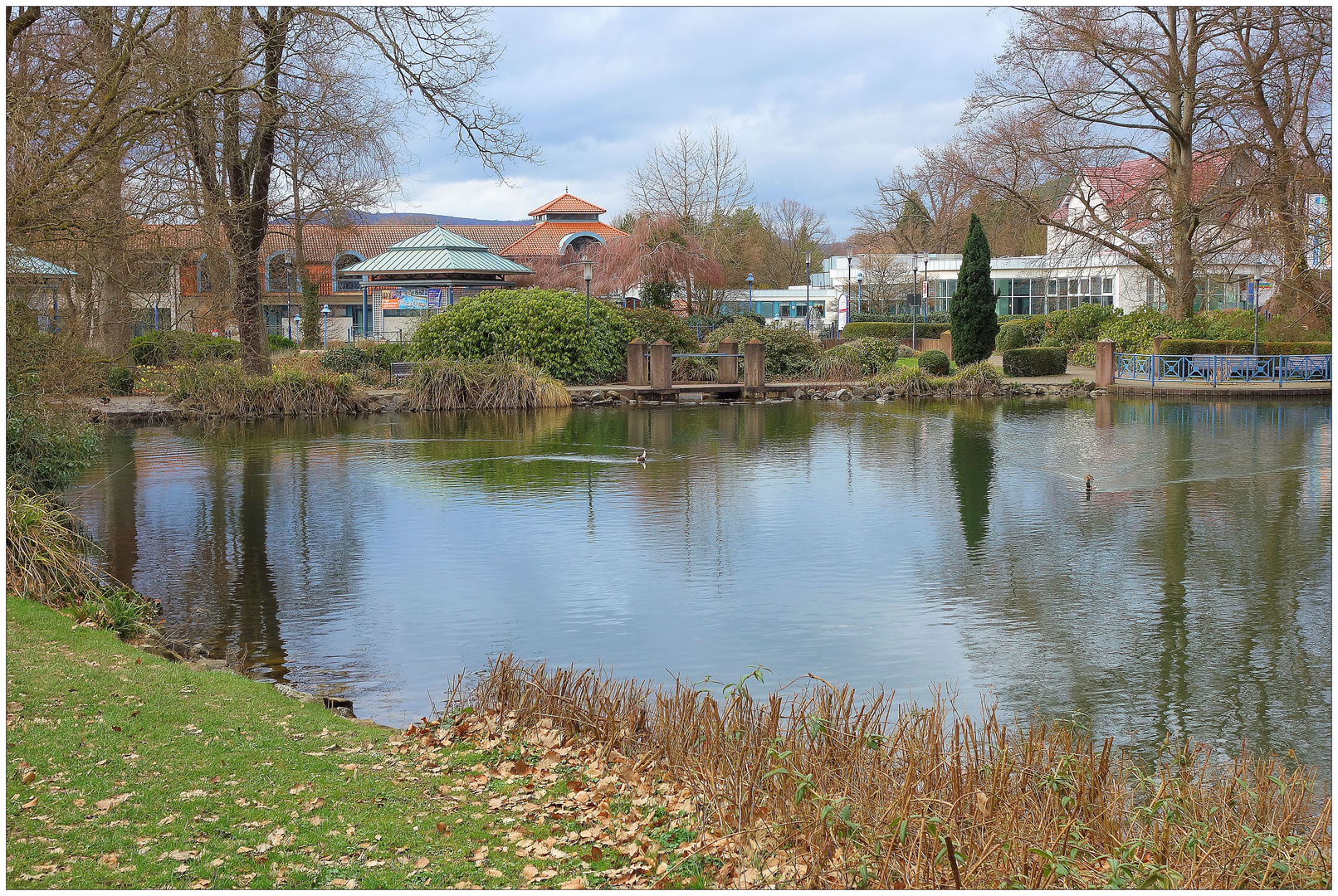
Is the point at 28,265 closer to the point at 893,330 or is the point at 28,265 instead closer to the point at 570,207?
the point at 893,330

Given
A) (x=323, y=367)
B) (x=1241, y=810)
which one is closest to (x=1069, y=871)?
(x=1241, y=810)

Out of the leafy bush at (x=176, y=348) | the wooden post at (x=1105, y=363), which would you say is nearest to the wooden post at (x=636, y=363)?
the leafy bush at (x=176, y=348)

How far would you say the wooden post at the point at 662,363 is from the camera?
105 ft

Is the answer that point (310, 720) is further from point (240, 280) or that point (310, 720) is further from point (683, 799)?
point (240, 280)

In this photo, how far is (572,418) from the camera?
27016mm

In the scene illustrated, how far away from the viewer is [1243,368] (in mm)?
32094

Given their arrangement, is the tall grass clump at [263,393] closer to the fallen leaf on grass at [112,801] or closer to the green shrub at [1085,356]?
the fallen leaf on grass at [112,801]

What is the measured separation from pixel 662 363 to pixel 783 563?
20425 millimetres

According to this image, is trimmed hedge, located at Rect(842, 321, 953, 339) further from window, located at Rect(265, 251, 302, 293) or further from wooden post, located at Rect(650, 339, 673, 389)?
window, located at Rect(265, 251, 302, 293)

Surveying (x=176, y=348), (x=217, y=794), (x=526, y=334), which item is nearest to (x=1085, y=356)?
(x=526, y=334)

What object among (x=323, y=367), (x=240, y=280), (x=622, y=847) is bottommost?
(x=622, y=847)

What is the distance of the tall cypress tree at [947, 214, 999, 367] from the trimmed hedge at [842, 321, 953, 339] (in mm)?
12459

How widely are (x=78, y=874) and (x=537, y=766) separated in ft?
7.82

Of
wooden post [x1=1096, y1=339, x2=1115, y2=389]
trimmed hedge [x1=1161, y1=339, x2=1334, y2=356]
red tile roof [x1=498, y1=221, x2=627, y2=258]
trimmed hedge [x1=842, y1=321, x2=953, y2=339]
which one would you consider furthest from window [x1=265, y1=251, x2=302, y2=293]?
trimmed hedge [x1=1161, y1=339, x2=1334, y2=356]
